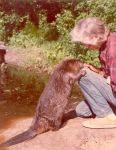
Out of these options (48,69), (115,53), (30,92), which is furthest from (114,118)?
(48,69)

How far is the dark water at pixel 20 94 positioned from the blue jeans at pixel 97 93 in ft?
5.58

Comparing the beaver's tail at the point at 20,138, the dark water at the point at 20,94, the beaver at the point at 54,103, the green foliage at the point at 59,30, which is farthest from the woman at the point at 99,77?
the green foliage at the point at 59,30

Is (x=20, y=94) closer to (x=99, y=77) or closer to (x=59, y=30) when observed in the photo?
(x=99, y=77)

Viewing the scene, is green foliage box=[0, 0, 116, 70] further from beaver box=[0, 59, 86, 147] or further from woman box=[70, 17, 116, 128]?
woman box=[70, 17, 116, 128]

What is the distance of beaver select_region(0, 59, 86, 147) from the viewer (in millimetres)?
5660

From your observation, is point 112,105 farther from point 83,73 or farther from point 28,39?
point 28,39

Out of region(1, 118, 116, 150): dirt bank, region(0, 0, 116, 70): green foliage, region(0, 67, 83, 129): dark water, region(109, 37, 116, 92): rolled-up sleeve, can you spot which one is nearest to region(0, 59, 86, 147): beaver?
region(1, 118, 116, 150): dirt bank

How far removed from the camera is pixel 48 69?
11789 mm

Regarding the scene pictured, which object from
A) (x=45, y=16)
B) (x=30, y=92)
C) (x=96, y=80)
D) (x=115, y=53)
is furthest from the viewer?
(x=45, y=16)

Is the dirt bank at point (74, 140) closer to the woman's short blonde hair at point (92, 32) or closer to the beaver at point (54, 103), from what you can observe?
the beaver at point (54, 103)

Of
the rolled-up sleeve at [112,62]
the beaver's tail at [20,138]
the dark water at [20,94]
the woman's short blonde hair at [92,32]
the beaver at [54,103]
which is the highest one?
the woman's short blonde hair at [92,32]

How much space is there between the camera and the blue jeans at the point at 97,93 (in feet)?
17.5

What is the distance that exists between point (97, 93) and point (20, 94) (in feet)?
12.7

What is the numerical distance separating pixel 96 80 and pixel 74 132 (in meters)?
0.73
